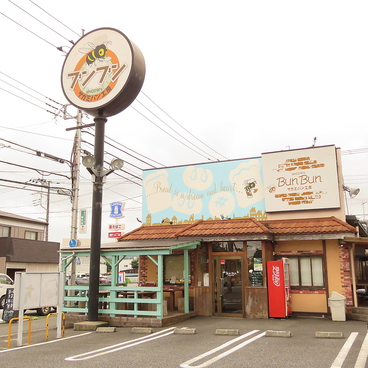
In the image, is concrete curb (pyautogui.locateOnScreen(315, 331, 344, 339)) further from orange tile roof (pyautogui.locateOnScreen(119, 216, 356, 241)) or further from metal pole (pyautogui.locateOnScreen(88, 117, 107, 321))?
metal pole (pyautogui.locateOnScreen(88, 117, 107, 321))

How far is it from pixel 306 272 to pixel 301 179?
344 cm

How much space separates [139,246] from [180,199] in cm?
459

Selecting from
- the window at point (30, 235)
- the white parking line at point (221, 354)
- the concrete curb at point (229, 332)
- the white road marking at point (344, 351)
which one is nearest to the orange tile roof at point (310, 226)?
the white road marking at point (344, 351)

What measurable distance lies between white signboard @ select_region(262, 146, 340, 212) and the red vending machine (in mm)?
2570

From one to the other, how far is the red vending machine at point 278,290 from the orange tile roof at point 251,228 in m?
1.17

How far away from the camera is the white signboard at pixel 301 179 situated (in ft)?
50.0

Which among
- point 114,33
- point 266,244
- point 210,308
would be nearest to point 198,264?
point 210,308

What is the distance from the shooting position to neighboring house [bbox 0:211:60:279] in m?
29.8

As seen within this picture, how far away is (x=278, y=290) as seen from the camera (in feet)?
46.3

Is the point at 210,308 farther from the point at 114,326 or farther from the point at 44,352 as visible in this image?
the point at 44,352

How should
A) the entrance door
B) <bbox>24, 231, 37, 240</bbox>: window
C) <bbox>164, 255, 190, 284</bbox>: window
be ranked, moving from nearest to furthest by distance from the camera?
1. the entrance door
2. <bbox>164, 255, 190, 284</bbox>: window
3. <bbox>24, 231, 37, 240</bbox>: window

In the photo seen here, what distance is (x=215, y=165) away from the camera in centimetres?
1748

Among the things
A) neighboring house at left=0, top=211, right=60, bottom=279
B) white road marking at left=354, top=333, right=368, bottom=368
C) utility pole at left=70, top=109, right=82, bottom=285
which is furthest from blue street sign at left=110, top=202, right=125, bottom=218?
white road marking at left=354, top=333, right=368, bottom=368

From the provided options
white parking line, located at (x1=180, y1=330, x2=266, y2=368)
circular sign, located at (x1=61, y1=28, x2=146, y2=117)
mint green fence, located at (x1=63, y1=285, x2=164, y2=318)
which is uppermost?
circular sign, located at (x1=61, y1=28, x2=146, y2=117)
